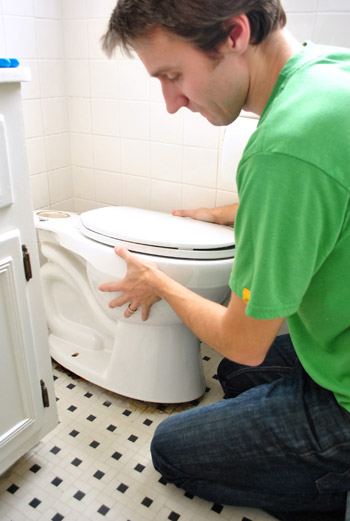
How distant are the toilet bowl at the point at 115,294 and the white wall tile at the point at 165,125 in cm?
28

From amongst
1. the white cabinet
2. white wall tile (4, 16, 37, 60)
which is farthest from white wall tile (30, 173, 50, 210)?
the white cabinet

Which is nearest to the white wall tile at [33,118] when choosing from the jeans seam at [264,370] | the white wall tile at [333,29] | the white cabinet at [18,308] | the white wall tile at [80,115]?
the white wall tile at [80,115]

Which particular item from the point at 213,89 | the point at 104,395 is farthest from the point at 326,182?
the point at 104,395

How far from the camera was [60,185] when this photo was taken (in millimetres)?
1621

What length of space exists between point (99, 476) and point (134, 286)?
441 millimetres

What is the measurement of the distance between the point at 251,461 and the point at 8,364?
488 millimetres

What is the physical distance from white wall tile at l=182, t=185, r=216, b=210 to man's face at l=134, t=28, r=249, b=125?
0.70 metres

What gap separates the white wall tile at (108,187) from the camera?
5.18 feet

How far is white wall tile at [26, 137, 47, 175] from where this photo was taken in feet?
4.79

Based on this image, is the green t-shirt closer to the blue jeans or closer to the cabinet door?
the blue jeans

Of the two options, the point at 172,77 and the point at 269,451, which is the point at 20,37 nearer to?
the point at 172,77

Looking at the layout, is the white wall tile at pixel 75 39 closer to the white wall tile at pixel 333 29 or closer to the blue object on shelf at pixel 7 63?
the white wall tile at pixel 333 29

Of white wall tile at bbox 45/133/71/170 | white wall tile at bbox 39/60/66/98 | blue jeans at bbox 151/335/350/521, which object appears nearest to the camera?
blue jeans at bbox 151/335/350/521

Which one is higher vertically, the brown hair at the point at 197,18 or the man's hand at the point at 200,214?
the brown hair at the point at 197,18
